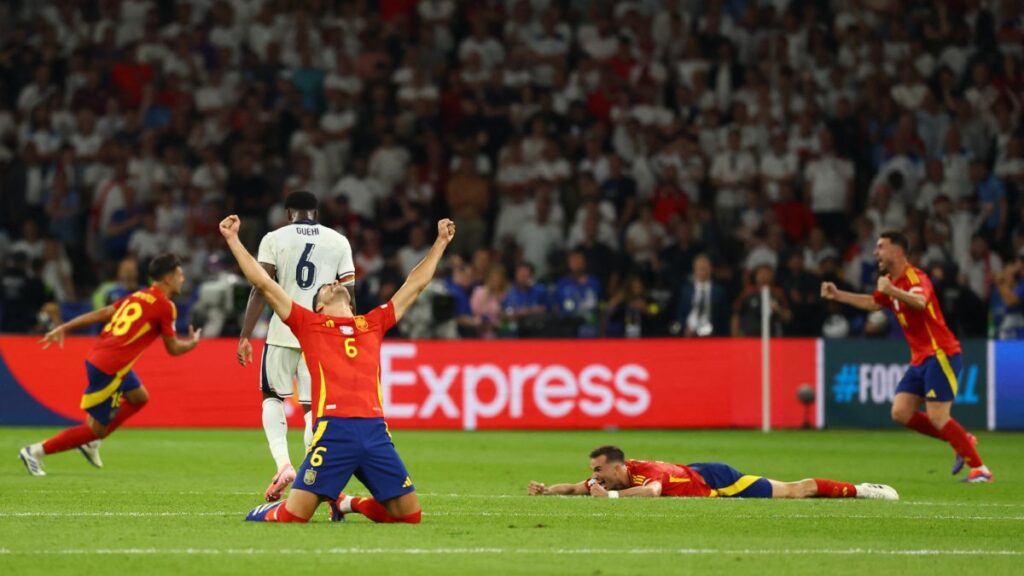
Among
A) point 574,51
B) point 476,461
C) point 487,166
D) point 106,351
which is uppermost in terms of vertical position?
point 574,51

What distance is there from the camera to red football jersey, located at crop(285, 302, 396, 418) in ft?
32.8

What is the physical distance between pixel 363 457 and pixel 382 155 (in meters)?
17.1

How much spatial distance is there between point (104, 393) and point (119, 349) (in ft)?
1.48

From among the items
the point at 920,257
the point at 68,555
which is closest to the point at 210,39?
the point at 920,257

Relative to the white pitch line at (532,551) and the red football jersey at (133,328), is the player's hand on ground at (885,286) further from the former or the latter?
the red football jersey at (133,328)

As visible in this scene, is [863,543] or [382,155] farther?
[382,155]

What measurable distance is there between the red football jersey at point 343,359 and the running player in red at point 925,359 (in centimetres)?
592

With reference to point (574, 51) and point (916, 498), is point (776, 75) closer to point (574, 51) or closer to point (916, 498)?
point (574, 51)

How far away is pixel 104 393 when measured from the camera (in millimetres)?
14992

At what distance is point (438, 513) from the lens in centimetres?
1130

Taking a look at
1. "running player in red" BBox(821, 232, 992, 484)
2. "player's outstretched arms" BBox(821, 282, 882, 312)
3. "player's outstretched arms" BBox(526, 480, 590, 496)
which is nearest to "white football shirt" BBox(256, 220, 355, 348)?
"player's outstretched arms" BBox(526, 480, 590, 496)

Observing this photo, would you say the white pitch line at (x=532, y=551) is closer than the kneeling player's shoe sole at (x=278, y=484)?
Yes

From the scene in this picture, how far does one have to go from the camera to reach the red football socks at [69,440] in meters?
14.8

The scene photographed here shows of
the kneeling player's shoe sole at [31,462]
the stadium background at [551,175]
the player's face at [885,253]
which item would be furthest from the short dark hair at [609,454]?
the stadium background at [551,175]
